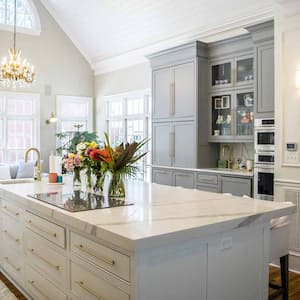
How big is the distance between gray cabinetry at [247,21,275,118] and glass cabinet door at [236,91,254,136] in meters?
0.50

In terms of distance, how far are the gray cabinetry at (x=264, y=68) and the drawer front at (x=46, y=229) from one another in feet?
9.67

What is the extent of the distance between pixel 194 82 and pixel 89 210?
3675 mm

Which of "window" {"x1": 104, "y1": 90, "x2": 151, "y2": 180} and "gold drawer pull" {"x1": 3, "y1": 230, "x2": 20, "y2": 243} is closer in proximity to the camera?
"gold drawer pull" {"x1": 3, "y1": 230, "x2": 20, "y2": 243}

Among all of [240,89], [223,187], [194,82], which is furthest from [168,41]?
[223,187]

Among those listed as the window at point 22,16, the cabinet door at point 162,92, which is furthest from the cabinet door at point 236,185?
the window at point 22,16

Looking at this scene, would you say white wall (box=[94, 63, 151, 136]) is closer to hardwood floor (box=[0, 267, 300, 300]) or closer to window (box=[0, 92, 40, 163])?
window (box=[0, 92, 40, 163])

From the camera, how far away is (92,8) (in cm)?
731

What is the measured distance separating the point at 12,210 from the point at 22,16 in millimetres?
6123

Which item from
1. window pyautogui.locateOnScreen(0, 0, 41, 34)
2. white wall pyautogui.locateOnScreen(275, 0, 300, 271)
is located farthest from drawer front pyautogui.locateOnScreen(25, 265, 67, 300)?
window pyautogui.locateOnScreen(0, 0, 41, 34)

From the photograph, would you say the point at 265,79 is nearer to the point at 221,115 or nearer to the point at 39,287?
the point at 221,115

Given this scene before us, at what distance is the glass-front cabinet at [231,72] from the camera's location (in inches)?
206

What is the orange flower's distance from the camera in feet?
9.46

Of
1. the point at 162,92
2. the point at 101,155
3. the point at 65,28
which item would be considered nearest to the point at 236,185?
the point at 162,92

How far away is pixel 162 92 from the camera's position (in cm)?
622
